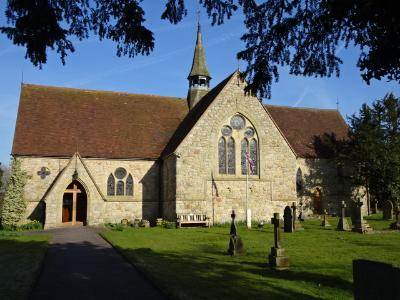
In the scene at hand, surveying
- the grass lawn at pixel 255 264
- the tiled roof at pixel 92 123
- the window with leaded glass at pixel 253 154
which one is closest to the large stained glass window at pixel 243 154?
the window with leaded glass at pixel 253 154

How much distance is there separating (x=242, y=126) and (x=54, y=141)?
13397mm

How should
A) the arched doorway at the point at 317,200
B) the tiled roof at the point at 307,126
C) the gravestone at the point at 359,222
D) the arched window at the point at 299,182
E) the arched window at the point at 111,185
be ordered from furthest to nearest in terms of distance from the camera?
the tiled roof at the point at 307,126
the arched doorway at the point at 317,200
the arched window at the point at 299,182
the arched window at the point at 111,185
the gravestone at the point at 359,222

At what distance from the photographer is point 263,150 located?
95.2 ft

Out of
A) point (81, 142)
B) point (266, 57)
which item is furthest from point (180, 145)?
point (266, 57)

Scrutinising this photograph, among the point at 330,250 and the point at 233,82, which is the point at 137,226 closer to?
the point at 233,82

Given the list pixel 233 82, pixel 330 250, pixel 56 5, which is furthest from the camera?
pixel 233 82

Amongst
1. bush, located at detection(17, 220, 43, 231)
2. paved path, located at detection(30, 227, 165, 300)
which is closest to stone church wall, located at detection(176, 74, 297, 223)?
bush, located at detection(17, 220, 43, 231)

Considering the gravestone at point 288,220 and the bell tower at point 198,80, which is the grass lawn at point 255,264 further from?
the bell tower at point 198,80

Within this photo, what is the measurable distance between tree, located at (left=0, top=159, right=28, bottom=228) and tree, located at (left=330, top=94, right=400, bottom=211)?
23.5 m

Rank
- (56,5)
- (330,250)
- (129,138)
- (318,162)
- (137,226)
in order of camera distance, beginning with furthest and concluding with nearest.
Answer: (318,162)
(129,138)
(137,226)
(330,250)
(56,5)

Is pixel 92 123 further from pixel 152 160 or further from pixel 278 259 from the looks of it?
pixel 278 259

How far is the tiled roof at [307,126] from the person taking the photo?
3416 cm

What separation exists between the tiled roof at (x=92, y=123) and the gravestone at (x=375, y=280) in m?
24.6

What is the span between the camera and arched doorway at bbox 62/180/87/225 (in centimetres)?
2750
